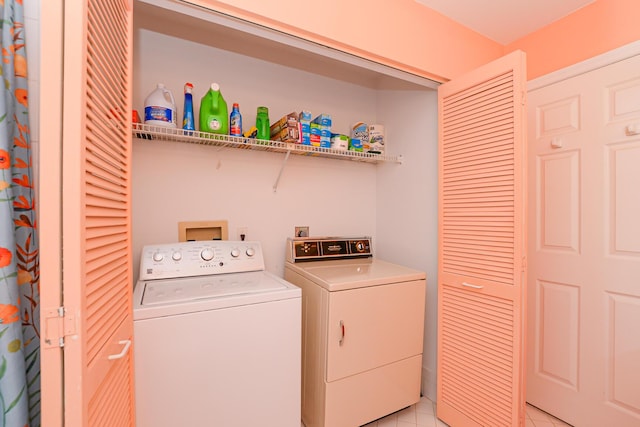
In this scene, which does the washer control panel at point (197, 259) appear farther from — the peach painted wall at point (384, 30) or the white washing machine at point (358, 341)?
the peach painted wall at point (384, 30)

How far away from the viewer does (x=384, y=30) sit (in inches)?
63.5

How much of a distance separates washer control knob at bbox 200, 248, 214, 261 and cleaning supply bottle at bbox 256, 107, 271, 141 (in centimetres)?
77

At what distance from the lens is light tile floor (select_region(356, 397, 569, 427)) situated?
1.80 m

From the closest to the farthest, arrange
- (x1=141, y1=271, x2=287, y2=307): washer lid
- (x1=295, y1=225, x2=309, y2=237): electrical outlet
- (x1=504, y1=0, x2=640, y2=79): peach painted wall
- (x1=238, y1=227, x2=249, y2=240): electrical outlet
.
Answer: (x1=141, y1=271, x2=287, y2=307): washer lid, (x1=504, y1=0, x2=640, y2=79): peach painted wall, (x1=238, y1=227, x2=249, y2=240): electrical outlet, (x1=295, y1=225, x2=309, y2=237): electrical outlet

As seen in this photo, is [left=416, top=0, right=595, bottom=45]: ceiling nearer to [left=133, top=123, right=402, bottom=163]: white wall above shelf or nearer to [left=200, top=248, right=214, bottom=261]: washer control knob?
[left=133, top=123, right=402, bottom=163]: white wall above shelf

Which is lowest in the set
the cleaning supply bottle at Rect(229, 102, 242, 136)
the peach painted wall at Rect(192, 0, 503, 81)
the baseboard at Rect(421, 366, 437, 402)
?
the baseboard at Rect(421, 366, 437, 402)

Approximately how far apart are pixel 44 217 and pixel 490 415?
210cm

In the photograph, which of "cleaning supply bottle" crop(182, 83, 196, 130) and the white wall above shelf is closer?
the white wall above shelf

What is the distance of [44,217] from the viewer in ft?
2.09

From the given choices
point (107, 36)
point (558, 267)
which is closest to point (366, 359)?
point (558, 267)

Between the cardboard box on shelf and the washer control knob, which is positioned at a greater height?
the cardboard box on shelf

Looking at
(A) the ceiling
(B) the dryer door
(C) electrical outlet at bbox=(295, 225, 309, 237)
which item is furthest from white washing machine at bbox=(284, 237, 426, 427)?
(A) the ceiling

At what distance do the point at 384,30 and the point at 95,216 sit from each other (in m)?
1.65

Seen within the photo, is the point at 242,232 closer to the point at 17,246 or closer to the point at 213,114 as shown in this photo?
the point at 213,114
